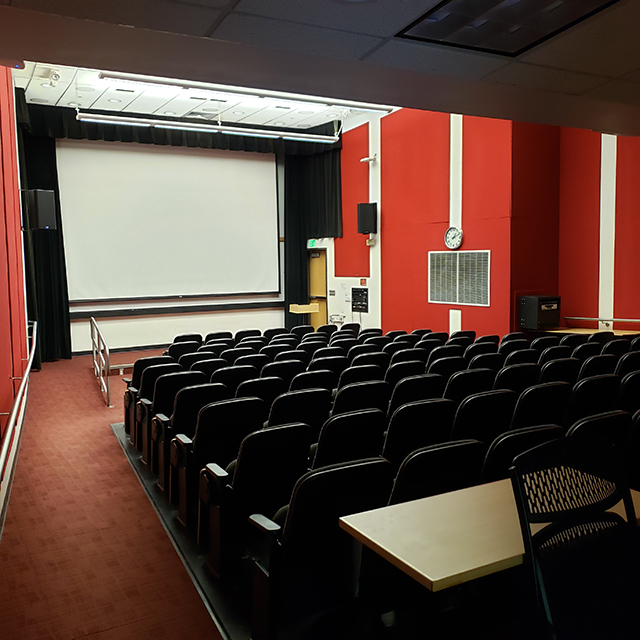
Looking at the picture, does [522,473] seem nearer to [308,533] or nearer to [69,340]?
[308,533]

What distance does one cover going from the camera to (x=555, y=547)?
5.17 ft

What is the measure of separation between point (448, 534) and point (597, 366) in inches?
148

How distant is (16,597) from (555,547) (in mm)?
2822

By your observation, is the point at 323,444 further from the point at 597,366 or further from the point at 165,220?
the point at 165,220

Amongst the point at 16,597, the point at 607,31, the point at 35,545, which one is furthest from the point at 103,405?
the point at 607,31

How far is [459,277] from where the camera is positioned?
34.1 feet

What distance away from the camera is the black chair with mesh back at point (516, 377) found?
473 cm

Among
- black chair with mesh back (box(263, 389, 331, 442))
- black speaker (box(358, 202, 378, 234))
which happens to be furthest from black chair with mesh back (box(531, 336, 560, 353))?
black speaker (box(358, 202, 378, 234))

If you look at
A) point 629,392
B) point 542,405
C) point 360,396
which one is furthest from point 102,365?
point 629,392

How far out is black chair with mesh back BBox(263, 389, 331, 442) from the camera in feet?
12.2

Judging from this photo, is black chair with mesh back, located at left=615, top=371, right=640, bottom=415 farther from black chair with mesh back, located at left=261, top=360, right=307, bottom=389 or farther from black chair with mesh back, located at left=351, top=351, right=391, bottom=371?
black chair with mesh back, located at left=261, top=360, right=307, bottom=389

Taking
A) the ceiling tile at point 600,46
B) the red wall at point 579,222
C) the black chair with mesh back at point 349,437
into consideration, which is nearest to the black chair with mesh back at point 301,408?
the black chair with mesh back at point 349,437

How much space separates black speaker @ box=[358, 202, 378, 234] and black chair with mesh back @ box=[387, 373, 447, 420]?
8.19 m

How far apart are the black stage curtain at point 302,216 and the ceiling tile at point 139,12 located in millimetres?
10191
